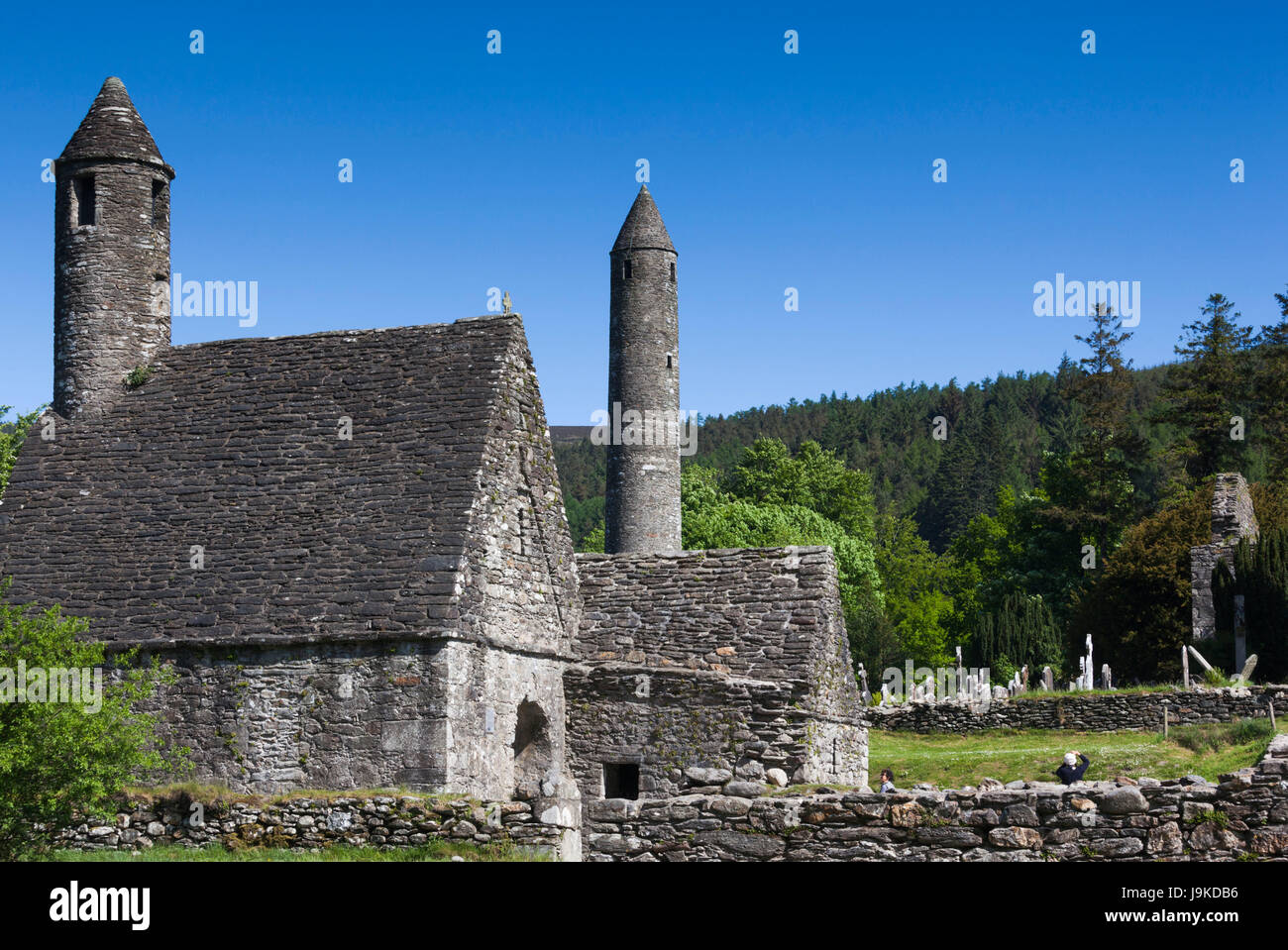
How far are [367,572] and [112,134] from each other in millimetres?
11619

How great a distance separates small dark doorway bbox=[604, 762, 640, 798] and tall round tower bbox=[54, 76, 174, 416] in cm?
1159

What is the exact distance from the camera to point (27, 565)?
23969 mm

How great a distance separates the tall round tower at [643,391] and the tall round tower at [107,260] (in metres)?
22.5

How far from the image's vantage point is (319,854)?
1608 cm

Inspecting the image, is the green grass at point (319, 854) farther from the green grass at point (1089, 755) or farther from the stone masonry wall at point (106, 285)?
the green grass at point (1089, 755)

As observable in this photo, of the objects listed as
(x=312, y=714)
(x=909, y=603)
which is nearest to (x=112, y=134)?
(x=312, y=714)

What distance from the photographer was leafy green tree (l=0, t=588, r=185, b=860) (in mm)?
16906

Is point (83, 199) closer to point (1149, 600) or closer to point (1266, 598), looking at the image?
point (1266, 598)

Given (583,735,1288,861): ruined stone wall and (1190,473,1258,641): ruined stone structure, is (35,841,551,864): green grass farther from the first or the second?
(1190,473,1258,641): ruined stone structure

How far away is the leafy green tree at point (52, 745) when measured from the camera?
16906 millimetres

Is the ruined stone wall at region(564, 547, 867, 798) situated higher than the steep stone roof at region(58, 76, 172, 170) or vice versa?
the steep stone roof at region(58, 76, 172, 170)

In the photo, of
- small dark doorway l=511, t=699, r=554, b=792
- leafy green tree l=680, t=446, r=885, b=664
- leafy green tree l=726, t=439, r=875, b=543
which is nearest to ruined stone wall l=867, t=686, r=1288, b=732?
small dark doorway l=511, t=699, r=554, b=792

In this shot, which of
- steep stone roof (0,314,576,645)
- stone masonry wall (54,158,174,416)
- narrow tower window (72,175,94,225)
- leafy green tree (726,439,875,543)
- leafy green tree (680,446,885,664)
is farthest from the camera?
leafy green tree (726,439,875,543)
